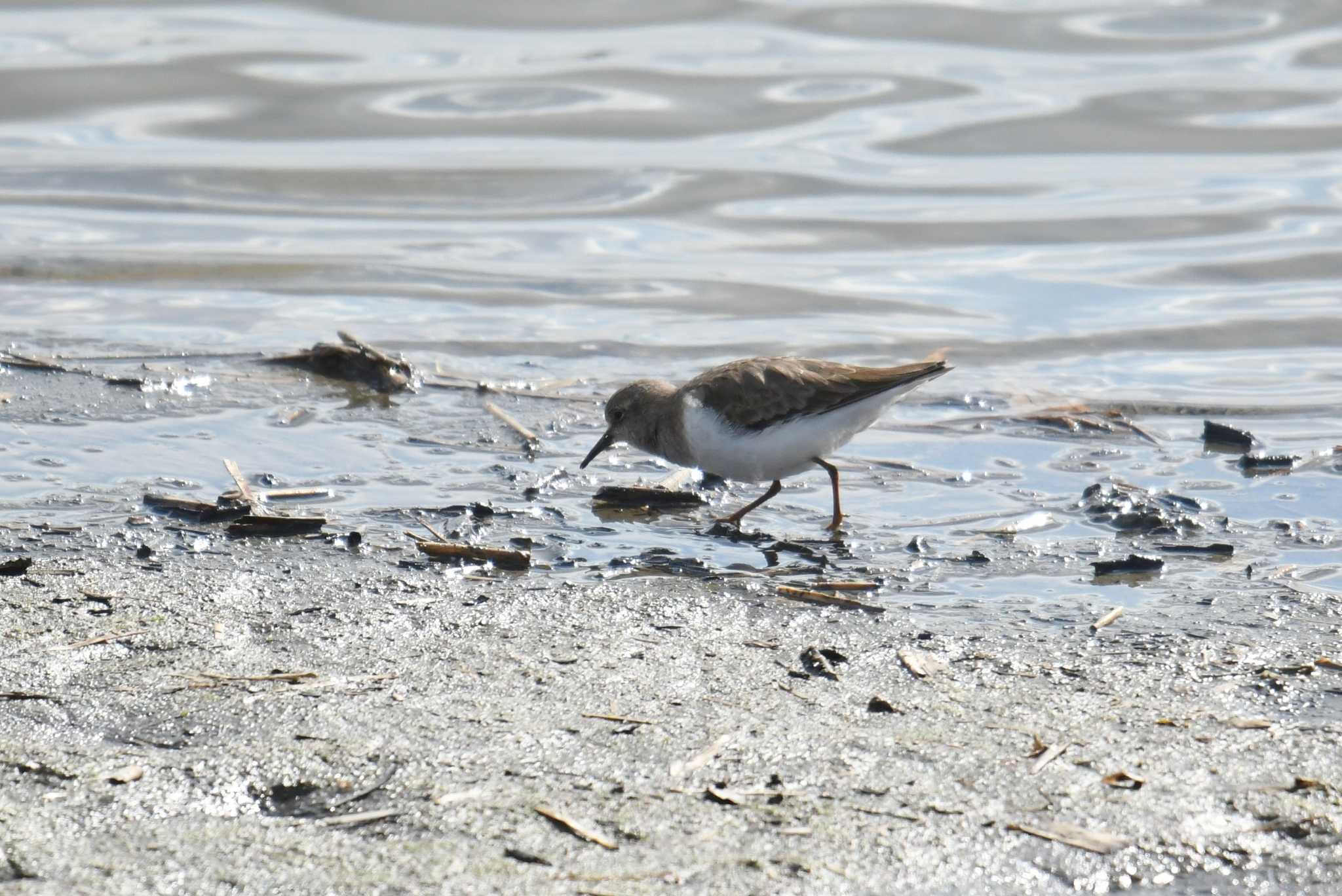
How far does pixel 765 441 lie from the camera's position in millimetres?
6168

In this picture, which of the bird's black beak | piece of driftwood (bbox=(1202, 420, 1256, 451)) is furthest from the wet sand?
piece of driftwood (bbox=(1202, 420, 1256, 451))

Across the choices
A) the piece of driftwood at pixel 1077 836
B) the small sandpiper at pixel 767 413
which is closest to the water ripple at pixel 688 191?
the small sandpiper at pixel 767 413

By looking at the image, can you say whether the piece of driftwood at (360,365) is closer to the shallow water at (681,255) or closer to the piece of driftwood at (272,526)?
the shallow water at (681,255)

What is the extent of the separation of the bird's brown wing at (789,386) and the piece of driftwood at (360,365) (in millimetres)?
1987

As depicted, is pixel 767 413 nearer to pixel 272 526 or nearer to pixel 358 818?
pixel 272 526

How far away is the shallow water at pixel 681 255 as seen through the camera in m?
6.34

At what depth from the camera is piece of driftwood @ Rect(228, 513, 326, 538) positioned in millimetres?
5301

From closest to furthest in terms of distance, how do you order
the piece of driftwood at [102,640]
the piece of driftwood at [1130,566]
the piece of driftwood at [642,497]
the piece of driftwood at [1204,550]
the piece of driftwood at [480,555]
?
1. the piece of driftwood at [102,640]
2. the piece of driftwood at [480,555]
3. the piece of driftwood at [1130,566]
4. the piece of driftwood at [1204,550]
5. the piece of driftwood at [642,497]

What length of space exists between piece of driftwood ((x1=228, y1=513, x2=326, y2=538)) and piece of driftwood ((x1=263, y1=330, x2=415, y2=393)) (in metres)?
2.50

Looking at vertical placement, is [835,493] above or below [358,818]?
above

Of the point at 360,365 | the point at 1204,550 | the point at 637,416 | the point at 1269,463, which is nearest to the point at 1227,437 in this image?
the point at 1269,463

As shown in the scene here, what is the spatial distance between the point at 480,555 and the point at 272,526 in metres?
0.76

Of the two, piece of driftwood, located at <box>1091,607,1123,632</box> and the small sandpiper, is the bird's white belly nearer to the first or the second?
the small sandpiper

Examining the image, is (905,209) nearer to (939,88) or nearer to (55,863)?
(939,88)
